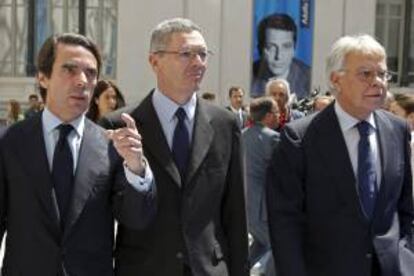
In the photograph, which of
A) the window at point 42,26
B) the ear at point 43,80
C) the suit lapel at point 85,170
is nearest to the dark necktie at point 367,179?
the suit lapel at point 85,170

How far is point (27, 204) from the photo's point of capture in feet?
10.9

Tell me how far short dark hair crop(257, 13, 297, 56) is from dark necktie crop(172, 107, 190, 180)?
16.5 m

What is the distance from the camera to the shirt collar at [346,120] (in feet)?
12.8

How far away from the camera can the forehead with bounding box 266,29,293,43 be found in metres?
20.0

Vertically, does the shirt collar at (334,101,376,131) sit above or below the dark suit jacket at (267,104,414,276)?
above

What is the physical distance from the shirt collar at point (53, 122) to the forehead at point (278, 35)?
16.9 m

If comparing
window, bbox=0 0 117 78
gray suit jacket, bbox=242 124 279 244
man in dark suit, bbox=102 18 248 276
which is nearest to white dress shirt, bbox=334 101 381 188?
man in dark suit, bbox=102 18 248 276

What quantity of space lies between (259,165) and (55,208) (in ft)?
15.6

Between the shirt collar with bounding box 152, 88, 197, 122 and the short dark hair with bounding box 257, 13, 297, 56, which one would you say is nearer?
the shirt collar with bounding box 152, 88, 197, 122

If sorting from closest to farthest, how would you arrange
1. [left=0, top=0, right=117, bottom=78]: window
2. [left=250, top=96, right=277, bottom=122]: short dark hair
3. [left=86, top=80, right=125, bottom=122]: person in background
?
[left=86, top=80, right=125, bottom=122]: person in background → [left=250, top=96, right=277, bottom=122]: short dark hair → [left=0, top=0, right=117, bottom=78]: window

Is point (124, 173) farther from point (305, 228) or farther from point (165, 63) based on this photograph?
point (305, 228)

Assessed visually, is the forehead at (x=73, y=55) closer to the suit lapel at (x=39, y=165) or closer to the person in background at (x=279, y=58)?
the suit lapel at (x=39, y=165)

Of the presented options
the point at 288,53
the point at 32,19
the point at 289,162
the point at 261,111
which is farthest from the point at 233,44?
the point at 289,162

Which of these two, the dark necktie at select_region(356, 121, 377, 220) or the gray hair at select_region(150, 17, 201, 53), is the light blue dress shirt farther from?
the dark necktie at select_region(356, 121, 377, 220)
